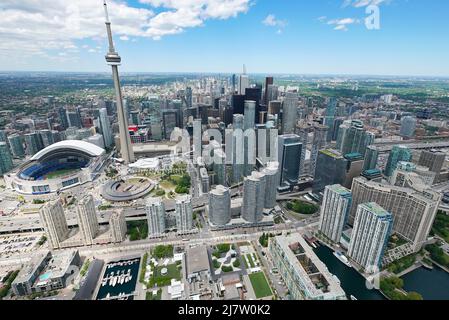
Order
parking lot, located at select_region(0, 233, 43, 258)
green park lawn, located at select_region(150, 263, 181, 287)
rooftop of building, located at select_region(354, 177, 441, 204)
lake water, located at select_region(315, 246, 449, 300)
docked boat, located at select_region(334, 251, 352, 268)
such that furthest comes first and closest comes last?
parking lot, located at select_region(0, 233, 43, 258) → rooftop of building, located at select_region(354, 177, 441, 204) → docked boat, located at select_region(334, 251, 352, 268) → green park lawn, located at select_region(150, 263, 181, 287) → lake water, located at select_region(315, 246, 449, 300)

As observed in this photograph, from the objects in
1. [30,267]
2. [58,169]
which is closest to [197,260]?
[30,267]

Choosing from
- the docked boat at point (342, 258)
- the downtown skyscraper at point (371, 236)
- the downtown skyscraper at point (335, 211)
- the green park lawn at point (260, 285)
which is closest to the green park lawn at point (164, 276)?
the green park lawn at point (260, 285)

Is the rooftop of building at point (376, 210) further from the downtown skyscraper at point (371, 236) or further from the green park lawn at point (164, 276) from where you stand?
the green park lawn at point (164, 276)

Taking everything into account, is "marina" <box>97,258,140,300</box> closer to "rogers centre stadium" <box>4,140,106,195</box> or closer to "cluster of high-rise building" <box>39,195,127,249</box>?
"cluster of high-rise building" <box>39,195,127,249</box>

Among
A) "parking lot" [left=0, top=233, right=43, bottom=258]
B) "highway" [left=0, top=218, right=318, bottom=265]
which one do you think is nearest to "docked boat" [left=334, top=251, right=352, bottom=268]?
"highway" [left=0, top=218, right=318, bottom=265]
